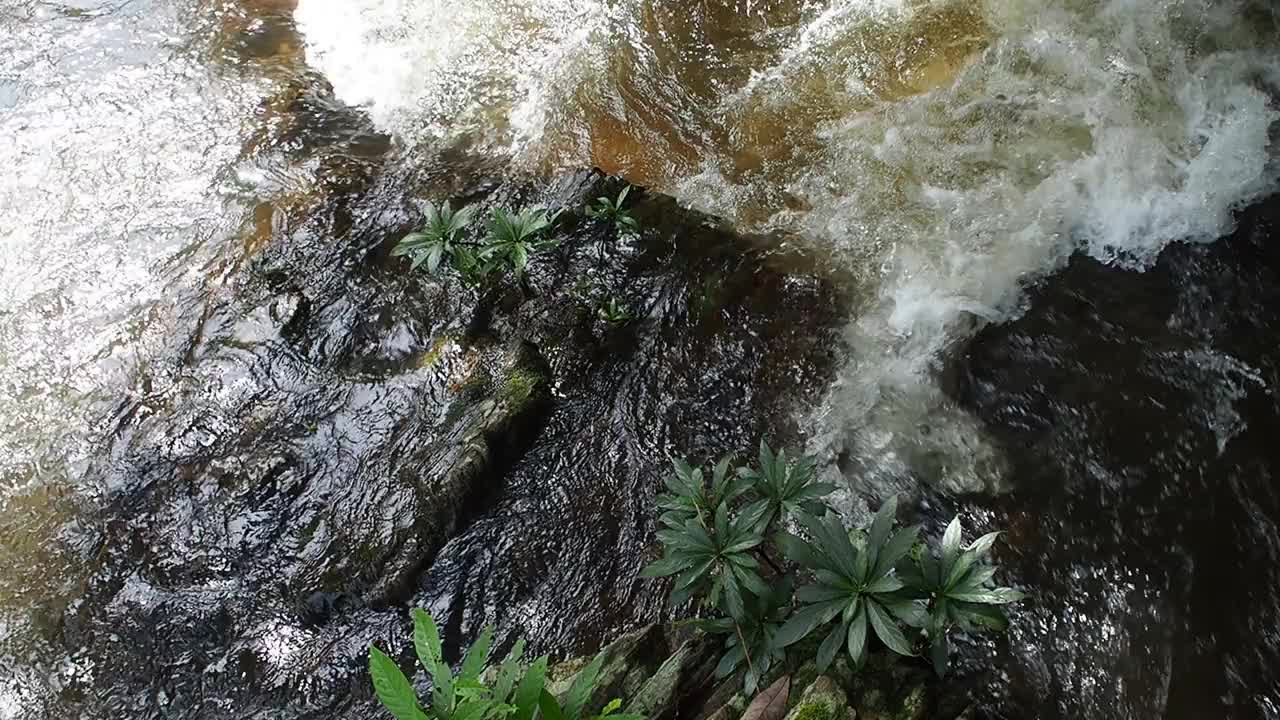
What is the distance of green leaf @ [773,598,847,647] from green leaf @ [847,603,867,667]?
0.07m

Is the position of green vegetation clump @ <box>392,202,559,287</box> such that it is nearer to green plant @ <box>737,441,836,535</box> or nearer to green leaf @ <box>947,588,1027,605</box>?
green plant @ <box>737,441,836,535</box>

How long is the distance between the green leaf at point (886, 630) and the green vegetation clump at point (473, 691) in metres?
0.99

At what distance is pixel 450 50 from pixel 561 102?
4.70 ft

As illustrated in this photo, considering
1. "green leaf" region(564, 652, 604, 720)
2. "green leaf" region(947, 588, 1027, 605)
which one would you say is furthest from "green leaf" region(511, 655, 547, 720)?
"green leaf" region(947, 588, 1027, 605)

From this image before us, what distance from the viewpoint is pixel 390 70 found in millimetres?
7168

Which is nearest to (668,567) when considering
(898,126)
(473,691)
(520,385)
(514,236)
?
(473,691)

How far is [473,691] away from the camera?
265 centimetres

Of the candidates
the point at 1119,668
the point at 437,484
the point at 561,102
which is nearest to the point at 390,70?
the point at 561,102

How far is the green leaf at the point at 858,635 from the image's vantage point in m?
2.99

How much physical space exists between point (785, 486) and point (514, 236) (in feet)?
8.67

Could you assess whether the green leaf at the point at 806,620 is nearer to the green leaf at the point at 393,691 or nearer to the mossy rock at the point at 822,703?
the mossy rock at the point at 822,703

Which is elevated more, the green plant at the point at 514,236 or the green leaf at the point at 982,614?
the green plant at the point at 514,236

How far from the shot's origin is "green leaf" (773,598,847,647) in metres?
3.09

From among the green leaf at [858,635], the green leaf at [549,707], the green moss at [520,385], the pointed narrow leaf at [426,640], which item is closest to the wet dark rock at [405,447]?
the green moss at [520,385]
